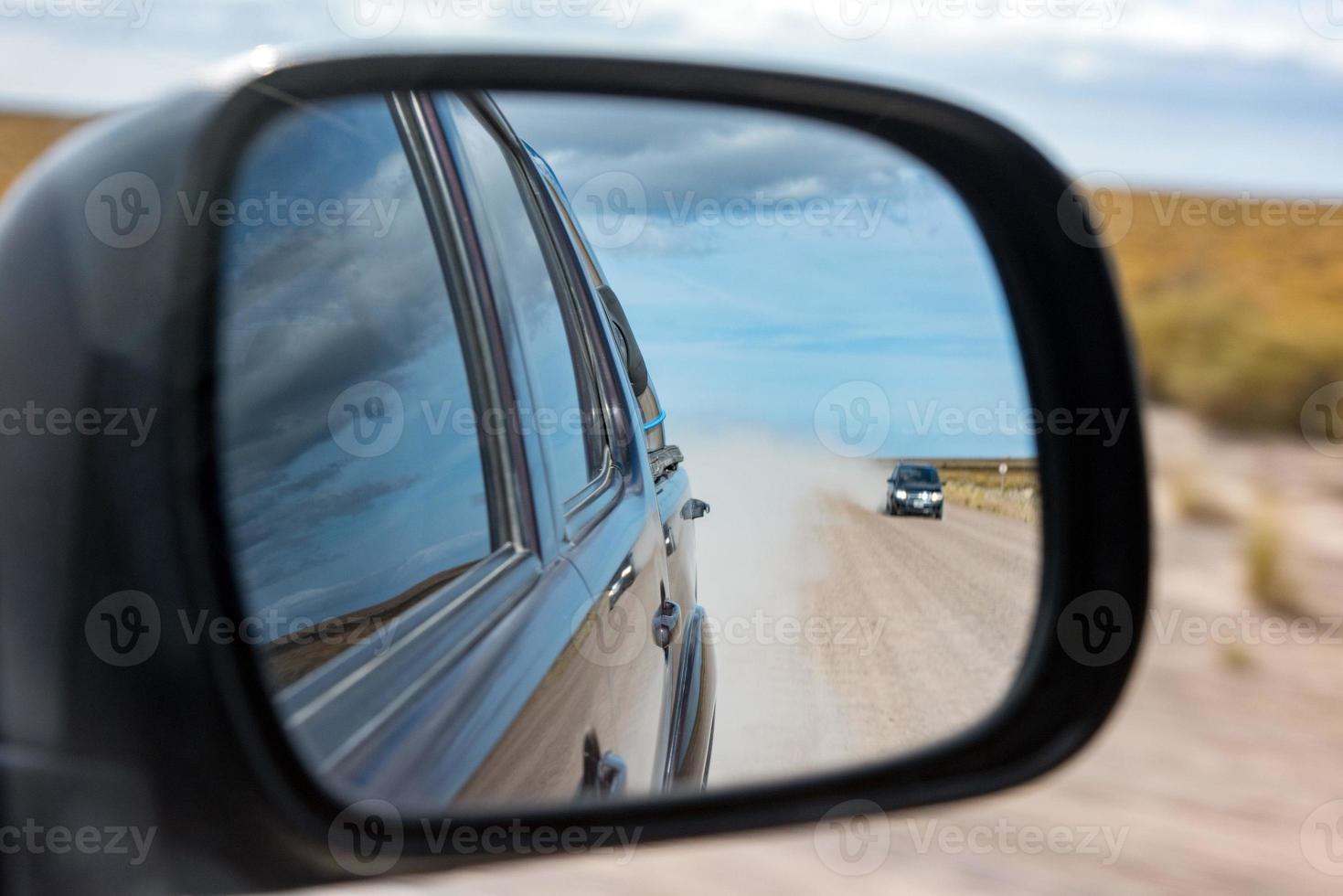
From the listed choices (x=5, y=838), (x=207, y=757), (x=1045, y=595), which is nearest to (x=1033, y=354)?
(x=1045, y=595)

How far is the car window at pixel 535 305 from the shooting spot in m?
2.20

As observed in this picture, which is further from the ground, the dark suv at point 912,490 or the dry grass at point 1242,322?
the dry grass at point 1242,322

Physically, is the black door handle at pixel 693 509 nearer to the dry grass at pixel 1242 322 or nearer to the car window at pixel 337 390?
the car window at pixel 337 390

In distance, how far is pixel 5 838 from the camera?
44.7 inches

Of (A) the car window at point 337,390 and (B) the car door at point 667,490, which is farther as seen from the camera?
(B) the car door at point 667,490

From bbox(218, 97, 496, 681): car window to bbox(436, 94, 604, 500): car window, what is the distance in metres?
0.22

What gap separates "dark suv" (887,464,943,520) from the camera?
2426 mm

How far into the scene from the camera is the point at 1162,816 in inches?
206

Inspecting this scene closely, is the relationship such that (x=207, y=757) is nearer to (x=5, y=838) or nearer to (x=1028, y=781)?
(x=5, y=838)

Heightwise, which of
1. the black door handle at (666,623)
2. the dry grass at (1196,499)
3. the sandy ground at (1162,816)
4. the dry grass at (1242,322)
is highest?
the dry grass at (1242,322)

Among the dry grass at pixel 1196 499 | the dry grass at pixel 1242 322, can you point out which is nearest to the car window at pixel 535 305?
the dry grass at pixel 1242 322

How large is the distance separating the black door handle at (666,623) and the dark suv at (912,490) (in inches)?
19.3

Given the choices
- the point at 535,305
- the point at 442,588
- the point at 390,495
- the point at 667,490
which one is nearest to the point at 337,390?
the point at 390,495

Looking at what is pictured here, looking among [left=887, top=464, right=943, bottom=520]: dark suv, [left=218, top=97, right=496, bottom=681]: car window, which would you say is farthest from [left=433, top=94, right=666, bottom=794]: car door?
[left=887, top=464, right=943, bottom=520]: dark suv
